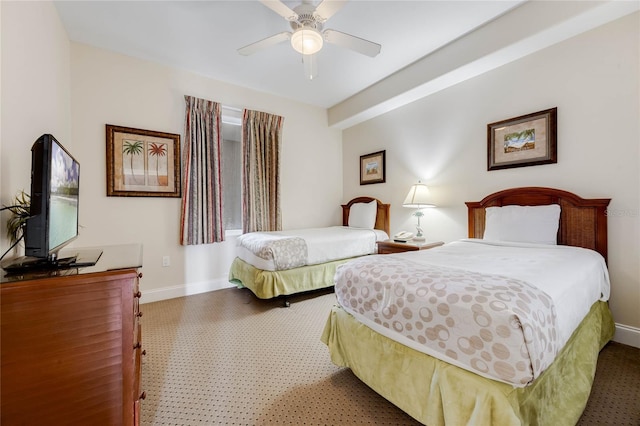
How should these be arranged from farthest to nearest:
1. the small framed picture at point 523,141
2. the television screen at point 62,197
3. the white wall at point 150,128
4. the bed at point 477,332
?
1. the white wall at point 150,128
2. the small framed picture at point 523,141
3. the television screen at point 62,197
4. the bed at point 477,332

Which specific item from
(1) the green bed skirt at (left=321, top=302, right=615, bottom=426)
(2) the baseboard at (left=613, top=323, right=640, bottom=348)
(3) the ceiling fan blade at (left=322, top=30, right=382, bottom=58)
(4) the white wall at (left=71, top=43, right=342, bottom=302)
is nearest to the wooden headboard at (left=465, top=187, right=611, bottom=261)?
(2) the baseboard at (left=613, top=323, right=640, bottom=348)

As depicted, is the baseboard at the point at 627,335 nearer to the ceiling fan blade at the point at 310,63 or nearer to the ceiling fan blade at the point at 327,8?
the ceiling fan blade at the point at 327,8

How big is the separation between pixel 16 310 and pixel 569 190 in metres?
3.52

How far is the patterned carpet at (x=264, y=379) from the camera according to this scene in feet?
4.41

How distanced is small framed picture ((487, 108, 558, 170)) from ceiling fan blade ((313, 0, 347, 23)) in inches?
78.1

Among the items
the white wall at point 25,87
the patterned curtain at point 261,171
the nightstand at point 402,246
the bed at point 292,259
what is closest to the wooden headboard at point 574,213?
the nightstand at point 402,246

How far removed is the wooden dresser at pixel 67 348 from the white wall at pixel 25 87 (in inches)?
29.0

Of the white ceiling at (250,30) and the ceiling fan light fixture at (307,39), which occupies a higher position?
the white ceiling at (250,30)

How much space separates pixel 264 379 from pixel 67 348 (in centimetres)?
110

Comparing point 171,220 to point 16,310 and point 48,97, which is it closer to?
point 48,97

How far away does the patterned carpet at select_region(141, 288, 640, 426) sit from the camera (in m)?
1.34

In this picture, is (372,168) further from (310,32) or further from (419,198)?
(310,32)

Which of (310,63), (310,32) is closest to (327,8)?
(310,32)

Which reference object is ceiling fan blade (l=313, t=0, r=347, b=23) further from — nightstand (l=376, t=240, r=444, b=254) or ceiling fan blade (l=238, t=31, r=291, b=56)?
nightstand (l=376, t=240, r=444, b=254)
